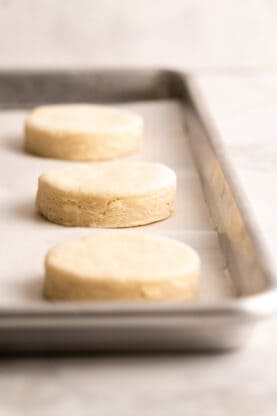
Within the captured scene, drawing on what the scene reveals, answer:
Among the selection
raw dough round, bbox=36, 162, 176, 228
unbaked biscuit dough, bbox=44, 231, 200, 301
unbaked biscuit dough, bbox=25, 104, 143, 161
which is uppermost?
unbaked biscuit dough, bbox=44, 231, 200, 301

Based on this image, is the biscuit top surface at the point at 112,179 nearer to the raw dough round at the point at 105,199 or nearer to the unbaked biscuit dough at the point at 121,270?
the raw dough round at the point at 105,199

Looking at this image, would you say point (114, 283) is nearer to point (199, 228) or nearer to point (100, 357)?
point (100, 357)

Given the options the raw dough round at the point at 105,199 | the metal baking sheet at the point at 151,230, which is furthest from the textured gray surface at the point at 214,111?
the raw dough round at the point at 105,199

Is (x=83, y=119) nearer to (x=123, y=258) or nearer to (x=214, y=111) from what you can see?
(x=214, y=111)

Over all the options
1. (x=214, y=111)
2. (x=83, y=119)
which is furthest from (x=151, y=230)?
(x=214, y=111)

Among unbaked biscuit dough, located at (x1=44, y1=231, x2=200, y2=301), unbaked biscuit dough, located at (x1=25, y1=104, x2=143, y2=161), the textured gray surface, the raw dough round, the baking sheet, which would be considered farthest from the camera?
unbaked biscuit dough, located at (x1=25, y1=104, x2=143, y2=161)

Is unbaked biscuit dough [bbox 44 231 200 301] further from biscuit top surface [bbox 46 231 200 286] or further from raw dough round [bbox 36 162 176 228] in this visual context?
raw dough round [bbox 36 162 176 228]

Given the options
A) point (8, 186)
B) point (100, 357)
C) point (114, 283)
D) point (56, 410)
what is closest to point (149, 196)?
point (8, 186)

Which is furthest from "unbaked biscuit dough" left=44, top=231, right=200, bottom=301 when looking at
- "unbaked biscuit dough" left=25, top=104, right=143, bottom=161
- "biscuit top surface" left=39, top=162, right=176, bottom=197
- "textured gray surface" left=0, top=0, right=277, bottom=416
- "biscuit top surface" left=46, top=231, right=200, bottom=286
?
"unbaked biscuit dough" left=25, top=104, right=143, bottom=161
